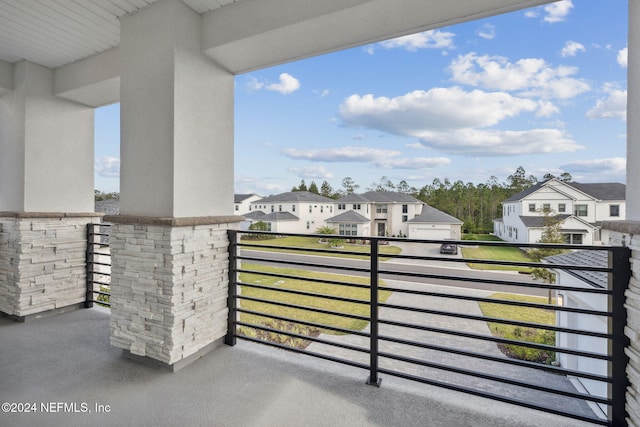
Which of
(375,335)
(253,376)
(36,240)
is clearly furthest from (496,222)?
(36,240)

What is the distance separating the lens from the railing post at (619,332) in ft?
4.83

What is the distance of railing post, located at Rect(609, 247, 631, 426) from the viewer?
1.47 meters

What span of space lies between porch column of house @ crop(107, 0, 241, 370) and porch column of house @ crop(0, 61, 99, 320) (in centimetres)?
156

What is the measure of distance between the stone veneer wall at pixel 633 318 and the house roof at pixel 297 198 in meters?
3.66

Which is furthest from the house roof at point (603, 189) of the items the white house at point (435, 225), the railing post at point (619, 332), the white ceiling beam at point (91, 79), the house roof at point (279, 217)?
the white ceiling beam at point (91, 79)

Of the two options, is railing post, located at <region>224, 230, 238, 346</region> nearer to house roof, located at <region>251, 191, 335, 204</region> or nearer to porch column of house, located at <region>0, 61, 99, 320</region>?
house roof, located at <region>251, 191, 335, 204</region>

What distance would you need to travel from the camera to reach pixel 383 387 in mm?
1981

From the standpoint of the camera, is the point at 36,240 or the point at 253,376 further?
the point at 36,240

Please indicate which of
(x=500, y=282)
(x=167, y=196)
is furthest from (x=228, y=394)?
(x=500, y=282)

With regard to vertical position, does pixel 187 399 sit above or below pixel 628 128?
below

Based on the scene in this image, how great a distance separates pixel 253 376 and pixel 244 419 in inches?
17.1

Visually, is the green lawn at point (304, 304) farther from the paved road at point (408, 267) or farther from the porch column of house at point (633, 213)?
the porch column of house at point (633, 213)

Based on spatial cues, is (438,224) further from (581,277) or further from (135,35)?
(135,35)

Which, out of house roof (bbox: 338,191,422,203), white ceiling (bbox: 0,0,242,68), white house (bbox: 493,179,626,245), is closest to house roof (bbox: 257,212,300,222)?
house roof (bbox: 338,191,422,203)
